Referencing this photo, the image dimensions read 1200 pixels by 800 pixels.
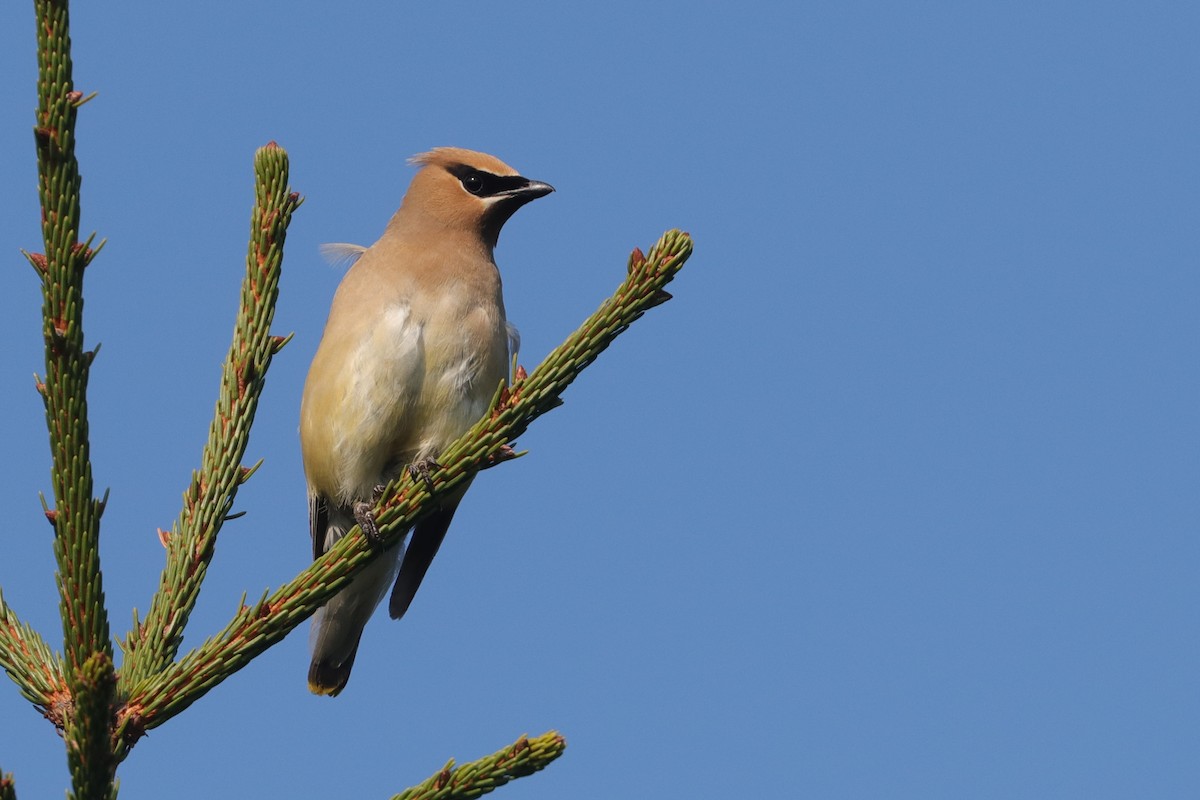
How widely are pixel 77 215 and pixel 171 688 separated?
2.68 feet

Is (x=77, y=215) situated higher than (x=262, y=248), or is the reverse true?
(x=262, y=248)

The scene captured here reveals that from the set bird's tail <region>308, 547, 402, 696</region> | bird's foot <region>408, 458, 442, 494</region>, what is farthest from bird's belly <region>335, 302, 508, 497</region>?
bird's foot <region>408, 458, 442, 494</region>

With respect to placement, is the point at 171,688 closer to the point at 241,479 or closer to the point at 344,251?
the point at 241,479

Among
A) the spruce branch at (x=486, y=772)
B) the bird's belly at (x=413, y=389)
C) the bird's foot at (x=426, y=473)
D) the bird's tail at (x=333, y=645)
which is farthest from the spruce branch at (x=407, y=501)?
the bird's tail at (x=333, y=645)

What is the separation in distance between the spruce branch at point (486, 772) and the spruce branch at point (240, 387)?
2.20ft

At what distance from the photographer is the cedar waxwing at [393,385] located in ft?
14.8

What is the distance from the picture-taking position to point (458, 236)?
5199 mm

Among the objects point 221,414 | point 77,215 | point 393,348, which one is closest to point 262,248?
point 221,414

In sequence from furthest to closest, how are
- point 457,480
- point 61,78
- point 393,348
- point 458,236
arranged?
point 458,236
point 393,348
point 457,480
point 61,78

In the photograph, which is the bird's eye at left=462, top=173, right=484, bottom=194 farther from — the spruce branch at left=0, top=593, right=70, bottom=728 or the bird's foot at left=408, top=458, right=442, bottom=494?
the spruce branch at left=0, top=593, right=70, bottom=728

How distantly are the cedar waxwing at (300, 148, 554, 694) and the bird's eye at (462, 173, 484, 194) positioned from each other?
31 centimetres

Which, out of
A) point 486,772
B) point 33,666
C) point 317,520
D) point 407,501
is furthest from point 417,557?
point 486,772

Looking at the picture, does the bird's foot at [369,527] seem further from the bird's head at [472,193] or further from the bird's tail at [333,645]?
the bird's head at [472,193]

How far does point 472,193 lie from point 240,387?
2.89 m
